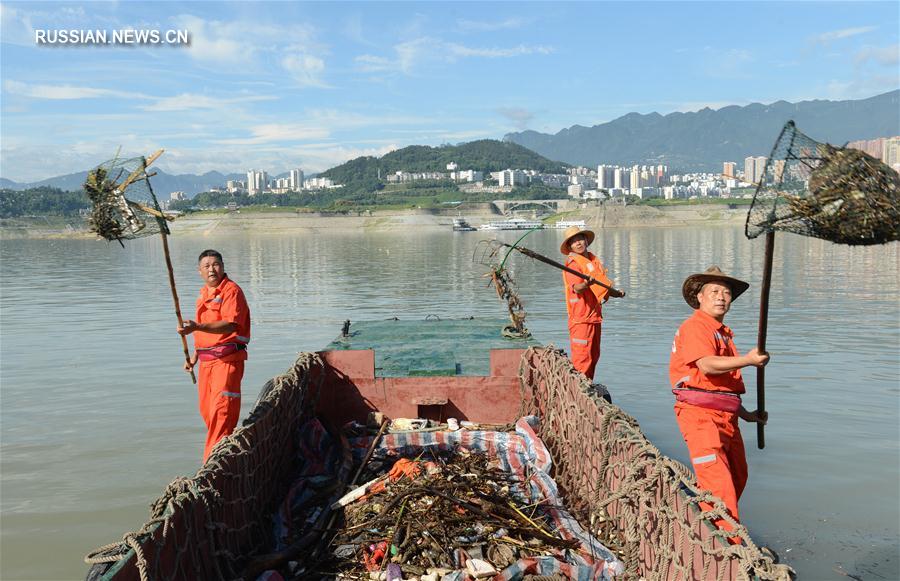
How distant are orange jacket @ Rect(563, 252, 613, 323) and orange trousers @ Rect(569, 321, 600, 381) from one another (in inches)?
2.1

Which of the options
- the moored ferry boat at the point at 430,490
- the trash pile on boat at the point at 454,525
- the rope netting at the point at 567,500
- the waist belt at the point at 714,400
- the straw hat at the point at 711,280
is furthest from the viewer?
the straw hat at the point at 711,280

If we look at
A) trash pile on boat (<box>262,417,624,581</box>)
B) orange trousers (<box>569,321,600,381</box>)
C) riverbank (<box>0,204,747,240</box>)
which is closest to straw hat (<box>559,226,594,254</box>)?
orange trousers (<box>569,321,600,381</box>)

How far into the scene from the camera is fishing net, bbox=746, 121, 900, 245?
10.8 ft

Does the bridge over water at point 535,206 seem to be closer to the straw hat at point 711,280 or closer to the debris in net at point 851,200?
the straw hat at point 711,280

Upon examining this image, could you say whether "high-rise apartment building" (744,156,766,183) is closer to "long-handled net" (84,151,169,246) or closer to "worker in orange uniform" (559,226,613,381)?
"worker in orange uniform" (559,226,613,381)

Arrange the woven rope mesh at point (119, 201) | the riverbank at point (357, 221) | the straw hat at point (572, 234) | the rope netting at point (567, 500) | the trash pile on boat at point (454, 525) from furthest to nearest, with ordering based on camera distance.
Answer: the riverbank at point (357, 221), the straw hat at point (572, 234), the woven rope mesh at point (119, 201), the trash pile on boat at point (454, 525), the rope netting at point (567, 500)

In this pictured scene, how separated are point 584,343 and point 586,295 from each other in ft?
1.41

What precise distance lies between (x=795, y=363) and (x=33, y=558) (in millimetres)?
9388

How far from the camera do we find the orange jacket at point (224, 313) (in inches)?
214

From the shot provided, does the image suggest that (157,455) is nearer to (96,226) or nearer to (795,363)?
(96,226)

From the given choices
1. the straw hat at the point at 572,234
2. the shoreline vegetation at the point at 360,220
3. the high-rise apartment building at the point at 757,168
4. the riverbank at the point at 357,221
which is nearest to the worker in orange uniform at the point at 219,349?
the straw hat at the point at 572,234

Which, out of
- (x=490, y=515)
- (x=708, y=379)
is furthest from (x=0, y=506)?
(x=708, y=379)

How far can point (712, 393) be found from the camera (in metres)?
3.86

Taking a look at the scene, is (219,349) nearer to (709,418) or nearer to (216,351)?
(216,351)
